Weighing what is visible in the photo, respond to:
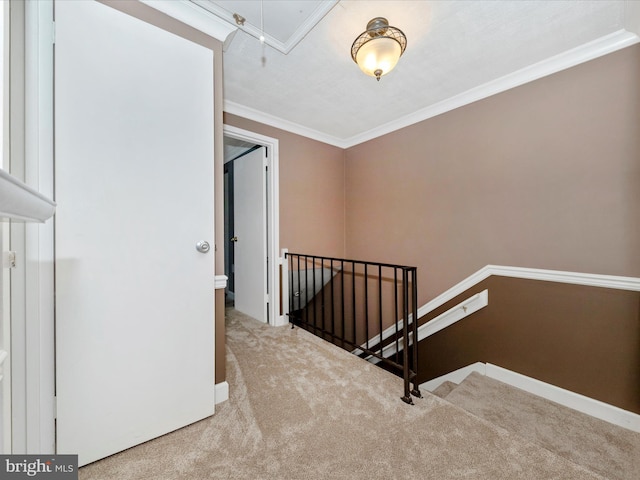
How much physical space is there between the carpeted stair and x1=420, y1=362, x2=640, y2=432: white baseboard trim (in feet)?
0.15

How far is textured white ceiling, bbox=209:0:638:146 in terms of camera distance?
1484mm

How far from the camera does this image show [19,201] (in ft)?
1.74

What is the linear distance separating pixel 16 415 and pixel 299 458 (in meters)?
1.10

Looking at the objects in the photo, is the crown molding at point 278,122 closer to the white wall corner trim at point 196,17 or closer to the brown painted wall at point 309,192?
the brown painted wall at point 309,192

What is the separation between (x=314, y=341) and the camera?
7.79ft

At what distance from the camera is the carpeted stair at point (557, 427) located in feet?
4.50

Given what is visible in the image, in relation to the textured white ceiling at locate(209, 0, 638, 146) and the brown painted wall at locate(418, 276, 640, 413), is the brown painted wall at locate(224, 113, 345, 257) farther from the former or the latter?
the brown painted wall at locate(418, 276, 640, 413)

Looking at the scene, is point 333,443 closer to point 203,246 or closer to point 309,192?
point 203,246

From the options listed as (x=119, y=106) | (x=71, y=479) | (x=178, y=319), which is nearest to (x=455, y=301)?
(x=178, y=319)

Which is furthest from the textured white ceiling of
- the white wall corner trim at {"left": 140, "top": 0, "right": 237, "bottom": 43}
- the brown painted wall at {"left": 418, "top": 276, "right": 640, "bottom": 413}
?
the brown painted wall at {"left": 418, "top": 276, "right": 640, "bottom": 413}

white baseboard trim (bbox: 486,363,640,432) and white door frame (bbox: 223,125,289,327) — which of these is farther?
white door frame (bbox: 223,125,289,327)

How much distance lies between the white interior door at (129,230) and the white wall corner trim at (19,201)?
1.71ft

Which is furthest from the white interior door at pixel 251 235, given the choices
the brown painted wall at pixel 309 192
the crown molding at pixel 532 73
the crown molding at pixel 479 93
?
the crown molding at pixel 532 73

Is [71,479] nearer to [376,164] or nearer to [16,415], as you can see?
[16,415]
